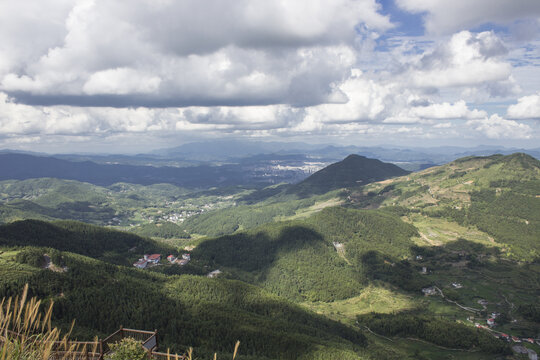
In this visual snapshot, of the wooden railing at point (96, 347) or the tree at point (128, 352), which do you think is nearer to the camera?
the wooden railing at point (96, 347)

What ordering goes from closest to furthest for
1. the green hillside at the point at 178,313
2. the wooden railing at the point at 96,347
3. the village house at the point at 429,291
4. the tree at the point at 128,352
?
the wooden railing at the point at 96,347 < the tree at the point at 128,352 < the green hillside at the point at 178,313 < the village house at the point at 429,291

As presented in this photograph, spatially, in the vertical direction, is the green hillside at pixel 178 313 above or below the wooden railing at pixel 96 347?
below

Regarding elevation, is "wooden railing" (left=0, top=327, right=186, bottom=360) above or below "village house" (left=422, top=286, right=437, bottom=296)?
above

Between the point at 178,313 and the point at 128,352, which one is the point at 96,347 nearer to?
the point at 128,352

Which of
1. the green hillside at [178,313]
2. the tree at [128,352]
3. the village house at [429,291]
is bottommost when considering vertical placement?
the village house at [429,291]

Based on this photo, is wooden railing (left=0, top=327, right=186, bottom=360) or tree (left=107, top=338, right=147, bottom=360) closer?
wooden railing (left=0, top=327, right=186, bottom=360)

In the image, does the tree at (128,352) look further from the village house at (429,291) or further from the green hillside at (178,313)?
the village house at (429,291)

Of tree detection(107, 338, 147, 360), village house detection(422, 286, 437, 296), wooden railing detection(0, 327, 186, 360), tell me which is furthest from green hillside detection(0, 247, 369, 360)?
village house detection(422, 286, 437, 296)

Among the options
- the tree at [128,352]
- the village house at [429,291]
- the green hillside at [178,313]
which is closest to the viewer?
the tree at [128,352]

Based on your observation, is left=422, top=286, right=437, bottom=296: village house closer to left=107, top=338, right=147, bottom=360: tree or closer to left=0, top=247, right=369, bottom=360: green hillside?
left=0, top=247, right=369, bottom=360: green hillside

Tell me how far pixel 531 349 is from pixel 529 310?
32.7 meters

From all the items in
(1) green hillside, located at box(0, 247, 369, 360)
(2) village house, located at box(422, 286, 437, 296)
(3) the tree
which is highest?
(3) the tree

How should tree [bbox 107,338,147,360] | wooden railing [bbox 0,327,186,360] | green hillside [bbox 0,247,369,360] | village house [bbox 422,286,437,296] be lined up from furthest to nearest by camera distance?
village house [bbox 422,286,437,296] < green hillside [bbox 0,247,369,360] < tree [bbox 107,338,147,360] < wooden railing [bbox 0,327,186,360]

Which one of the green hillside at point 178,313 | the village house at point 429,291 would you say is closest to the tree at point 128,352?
the green hillside at point 178,313
